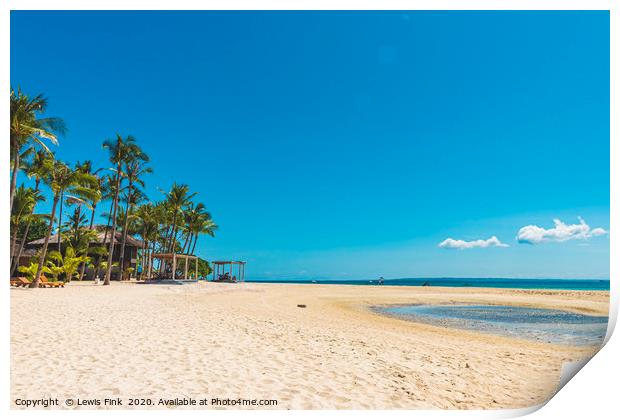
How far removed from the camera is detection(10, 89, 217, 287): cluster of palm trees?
11.9m

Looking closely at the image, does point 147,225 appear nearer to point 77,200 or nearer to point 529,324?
point 77,200

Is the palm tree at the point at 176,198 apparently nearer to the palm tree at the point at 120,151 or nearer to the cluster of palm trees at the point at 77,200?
the cluster of palm trees at the point at 77,200

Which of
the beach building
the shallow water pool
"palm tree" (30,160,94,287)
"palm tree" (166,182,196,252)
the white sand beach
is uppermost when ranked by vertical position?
"palm tree" (166,182,196,252)

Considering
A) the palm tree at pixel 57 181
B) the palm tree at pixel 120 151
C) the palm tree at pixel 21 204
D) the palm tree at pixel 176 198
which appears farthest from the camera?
the palm tree at pixel 176 198

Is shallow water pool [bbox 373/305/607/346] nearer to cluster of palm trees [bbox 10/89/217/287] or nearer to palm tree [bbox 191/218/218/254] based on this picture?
cluster of palm trees [bbox 10/89/217/287]

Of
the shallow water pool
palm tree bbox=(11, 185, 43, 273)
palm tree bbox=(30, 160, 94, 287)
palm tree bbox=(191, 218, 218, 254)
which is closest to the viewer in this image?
the shallow water pool

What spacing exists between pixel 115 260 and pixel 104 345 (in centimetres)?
3126

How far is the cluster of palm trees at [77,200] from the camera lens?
39.2 ft

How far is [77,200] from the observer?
21031 millimetres

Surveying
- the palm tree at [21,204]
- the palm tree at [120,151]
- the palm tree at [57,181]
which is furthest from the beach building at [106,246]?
the palm tree at [57,181]

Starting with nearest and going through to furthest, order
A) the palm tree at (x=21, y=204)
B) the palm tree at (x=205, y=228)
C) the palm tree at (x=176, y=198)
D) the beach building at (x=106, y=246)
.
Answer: the palm tree at (x=21, y=204) < the beach building at (x=106, y=246) < the palm tree at (x=176, y=198) < the palm tree at (x=205, y=228)

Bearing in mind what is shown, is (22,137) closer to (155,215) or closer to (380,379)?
(380,379)

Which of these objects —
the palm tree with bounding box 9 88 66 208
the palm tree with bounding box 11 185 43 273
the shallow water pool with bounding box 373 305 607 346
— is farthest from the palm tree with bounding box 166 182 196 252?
the shallow water pool with bounding box 373 305 607 346
